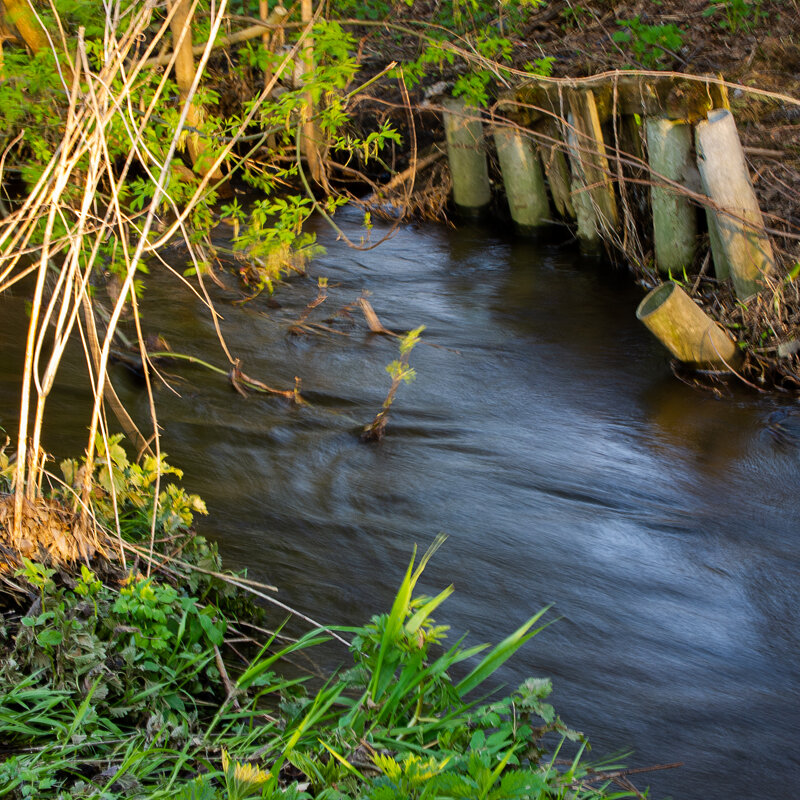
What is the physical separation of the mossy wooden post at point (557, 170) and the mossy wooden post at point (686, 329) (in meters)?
2.97

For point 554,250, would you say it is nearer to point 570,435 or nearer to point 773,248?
point 773,248

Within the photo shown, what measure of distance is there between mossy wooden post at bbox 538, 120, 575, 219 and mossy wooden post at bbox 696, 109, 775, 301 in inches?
86.5

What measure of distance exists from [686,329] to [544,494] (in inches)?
66.6

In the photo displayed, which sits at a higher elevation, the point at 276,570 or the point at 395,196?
the point at 395,196

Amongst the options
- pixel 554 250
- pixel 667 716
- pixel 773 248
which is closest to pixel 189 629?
pixel 667 716

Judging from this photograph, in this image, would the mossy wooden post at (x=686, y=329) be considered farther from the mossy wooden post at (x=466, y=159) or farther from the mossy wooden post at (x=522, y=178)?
the mossy wooden post at (x=466, y=159)

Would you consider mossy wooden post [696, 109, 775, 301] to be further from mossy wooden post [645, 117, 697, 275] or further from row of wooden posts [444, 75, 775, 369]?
mossy wooden post [645, 117, 697, 275]

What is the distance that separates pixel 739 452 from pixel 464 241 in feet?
16.4

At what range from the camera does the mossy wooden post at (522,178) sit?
8.70 m

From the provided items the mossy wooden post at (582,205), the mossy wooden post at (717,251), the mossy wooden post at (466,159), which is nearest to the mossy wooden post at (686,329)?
the mossy wooden post at (717,251)

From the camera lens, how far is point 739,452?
5316 mm

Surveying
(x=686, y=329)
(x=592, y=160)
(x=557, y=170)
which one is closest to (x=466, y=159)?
(x=557, y=170)

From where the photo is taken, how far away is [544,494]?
4.87 metres

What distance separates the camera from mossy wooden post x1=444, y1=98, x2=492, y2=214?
365 inches
